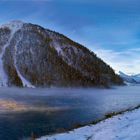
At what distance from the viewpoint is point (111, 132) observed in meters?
23.6

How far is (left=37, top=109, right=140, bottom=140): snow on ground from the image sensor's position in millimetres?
22141

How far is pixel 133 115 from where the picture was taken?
26734mm

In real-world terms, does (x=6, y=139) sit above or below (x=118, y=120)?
below

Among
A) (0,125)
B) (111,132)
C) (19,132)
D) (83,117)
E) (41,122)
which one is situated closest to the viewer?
(111,132)

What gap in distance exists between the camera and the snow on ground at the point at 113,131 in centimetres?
2214

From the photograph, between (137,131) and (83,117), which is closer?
(137,131)

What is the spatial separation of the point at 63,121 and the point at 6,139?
17495 millimetres

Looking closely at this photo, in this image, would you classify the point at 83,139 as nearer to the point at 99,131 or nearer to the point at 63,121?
the point at 99,131

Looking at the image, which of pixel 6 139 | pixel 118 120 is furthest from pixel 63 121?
pixel 118 120

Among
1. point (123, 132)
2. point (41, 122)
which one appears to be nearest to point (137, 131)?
point (123, 132)

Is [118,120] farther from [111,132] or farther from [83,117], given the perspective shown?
[83,117]

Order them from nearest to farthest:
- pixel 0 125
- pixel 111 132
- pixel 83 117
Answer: pixel 111 132, pixel 0 125, pixel 83 117

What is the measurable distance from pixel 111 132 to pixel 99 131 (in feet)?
5.68

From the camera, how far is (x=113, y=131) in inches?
935
